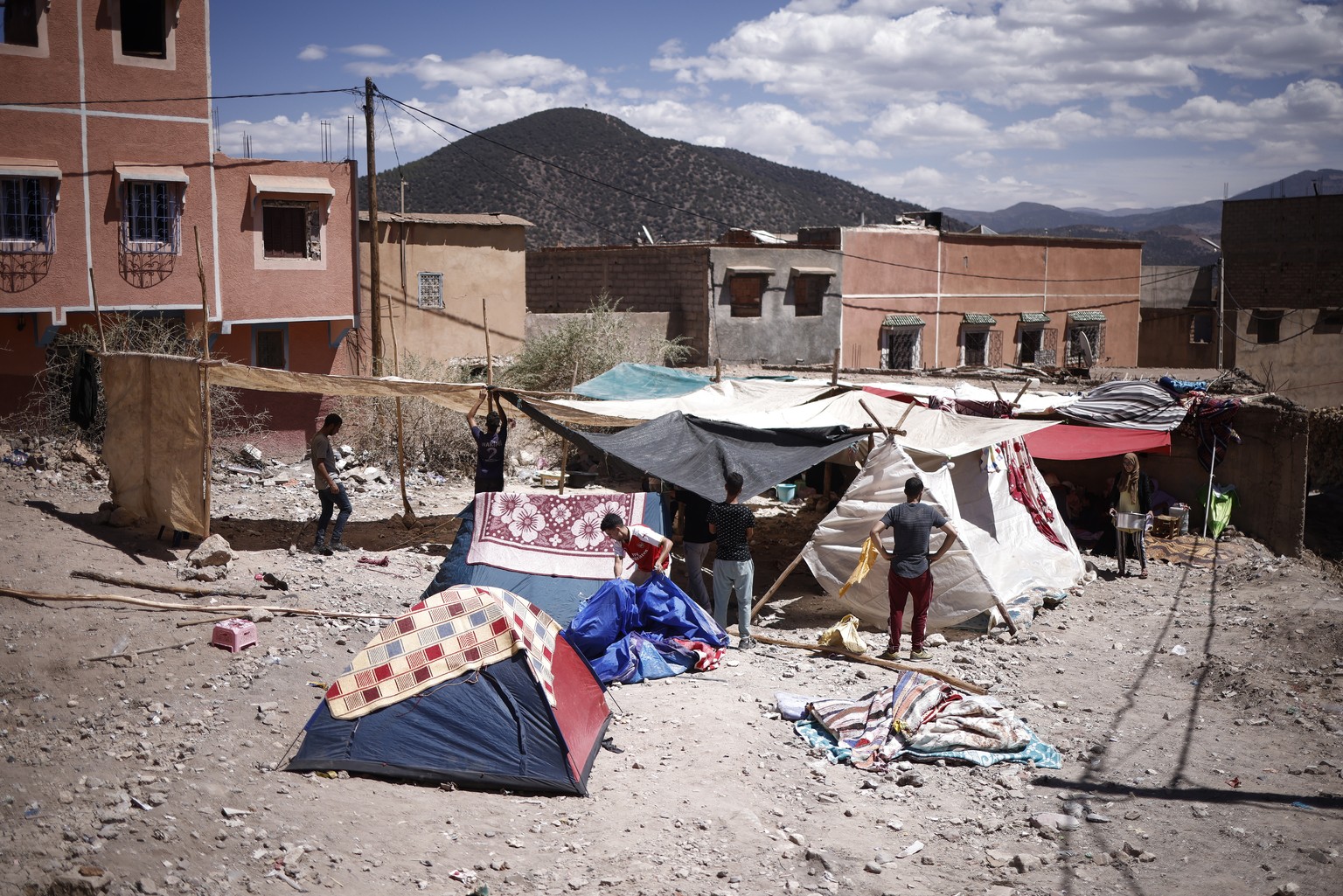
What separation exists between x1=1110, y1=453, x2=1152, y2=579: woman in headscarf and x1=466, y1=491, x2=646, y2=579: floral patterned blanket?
5.42 meters

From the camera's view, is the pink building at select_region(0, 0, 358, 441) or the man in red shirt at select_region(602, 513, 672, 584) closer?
the man in red shirt at select_region(602, 513, 672, 584)

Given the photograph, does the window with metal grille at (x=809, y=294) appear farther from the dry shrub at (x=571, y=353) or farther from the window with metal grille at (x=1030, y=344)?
the window with metal grille at (x=1030, y=344)

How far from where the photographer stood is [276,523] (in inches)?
489

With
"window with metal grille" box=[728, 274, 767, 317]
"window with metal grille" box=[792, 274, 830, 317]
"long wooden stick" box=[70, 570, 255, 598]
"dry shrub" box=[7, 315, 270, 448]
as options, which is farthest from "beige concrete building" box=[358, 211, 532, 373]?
"long wooden stick" box=[70, 570, 255, 598]

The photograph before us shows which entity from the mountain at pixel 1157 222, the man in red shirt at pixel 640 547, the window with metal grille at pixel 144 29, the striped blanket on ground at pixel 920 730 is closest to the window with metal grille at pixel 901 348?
the window with metal grille at pixel 144 29

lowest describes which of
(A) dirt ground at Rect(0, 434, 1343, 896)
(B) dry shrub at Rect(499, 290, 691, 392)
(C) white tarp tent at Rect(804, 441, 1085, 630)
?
(A) dirt ground at Rect(0, 434, 1343, 896)

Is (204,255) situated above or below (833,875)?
above

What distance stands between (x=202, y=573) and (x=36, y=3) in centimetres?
1029

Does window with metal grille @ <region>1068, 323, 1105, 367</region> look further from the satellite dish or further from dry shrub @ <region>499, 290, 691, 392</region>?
dry shrub @ <region>499, 290, 691, 392</region>

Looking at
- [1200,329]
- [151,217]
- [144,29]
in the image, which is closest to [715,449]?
[151,217]

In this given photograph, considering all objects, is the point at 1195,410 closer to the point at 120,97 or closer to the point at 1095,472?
the point at 1095,472

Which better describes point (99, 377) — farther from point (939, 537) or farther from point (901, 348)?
point (901, 348)

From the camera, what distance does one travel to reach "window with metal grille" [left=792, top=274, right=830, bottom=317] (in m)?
26.4

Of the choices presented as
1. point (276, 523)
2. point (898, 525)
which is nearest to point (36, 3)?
point (276, 523)
